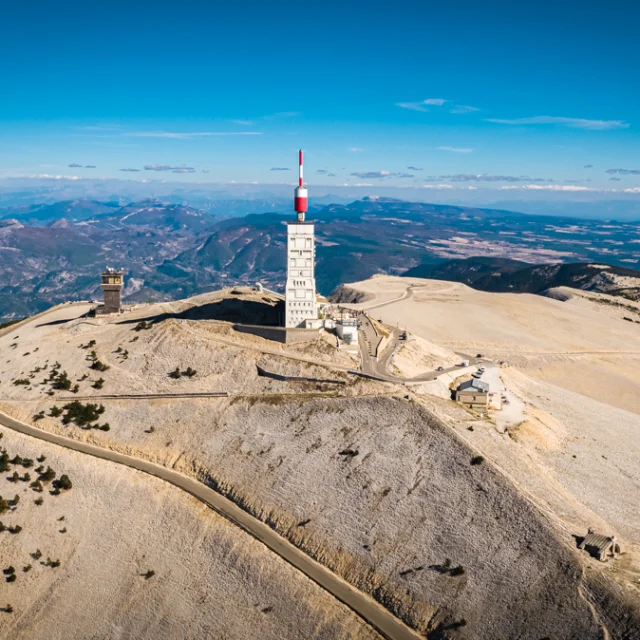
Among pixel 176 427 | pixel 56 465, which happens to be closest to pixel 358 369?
pixel 176 427

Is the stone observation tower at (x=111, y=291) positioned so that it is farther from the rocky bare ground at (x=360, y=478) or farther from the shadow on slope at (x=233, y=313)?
the rocky bare ground at (x=360, y=478)

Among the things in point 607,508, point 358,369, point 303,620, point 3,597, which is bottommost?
point 3,597

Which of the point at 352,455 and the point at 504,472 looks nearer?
the point at 504,472

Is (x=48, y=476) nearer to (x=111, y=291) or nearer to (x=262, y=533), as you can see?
(x=262, y=533)

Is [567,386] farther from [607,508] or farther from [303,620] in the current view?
[303,620]

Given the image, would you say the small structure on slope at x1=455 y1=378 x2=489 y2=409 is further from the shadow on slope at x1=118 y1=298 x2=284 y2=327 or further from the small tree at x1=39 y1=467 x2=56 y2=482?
the small tree at x1=39 y1=467 x2=56 y2=482

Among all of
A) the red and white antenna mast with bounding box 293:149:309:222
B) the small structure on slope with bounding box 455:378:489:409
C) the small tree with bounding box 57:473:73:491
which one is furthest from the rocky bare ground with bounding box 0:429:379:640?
the red and white antenna mast with bounding box 293:149:309:222
